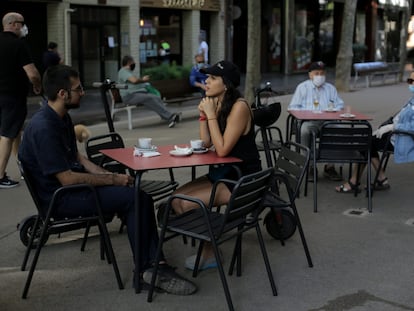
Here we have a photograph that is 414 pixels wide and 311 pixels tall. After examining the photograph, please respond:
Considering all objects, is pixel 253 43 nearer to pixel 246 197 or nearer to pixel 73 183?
pixel 73 183

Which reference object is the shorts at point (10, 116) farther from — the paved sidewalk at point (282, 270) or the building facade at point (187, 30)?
the building facade at point (187, 30)

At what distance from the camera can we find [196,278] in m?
4.46

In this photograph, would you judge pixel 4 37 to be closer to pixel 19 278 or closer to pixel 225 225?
pixel 19 278

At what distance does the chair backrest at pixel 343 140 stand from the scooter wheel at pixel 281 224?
144cm

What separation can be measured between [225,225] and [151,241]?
1.97 ft

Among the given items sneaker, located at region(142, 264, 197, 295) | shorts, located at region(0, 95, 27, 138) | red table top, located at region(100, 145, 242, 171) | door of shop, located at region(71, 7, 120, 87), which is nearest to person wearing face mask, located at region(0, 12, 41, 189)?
shorts, located at region(0, 95, 27, 138)

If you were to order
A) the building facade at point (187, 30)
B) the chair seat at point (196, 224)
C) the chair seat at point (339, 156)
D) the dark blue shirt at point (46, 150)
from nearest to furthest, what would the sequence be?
the chair seat at point (196, 224) < the dark blue shirt at point (46, 150) < the chair seat at point (339, 156) < the building facade at point (187, 30)

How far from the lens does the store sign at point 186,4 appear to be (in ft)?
71.0

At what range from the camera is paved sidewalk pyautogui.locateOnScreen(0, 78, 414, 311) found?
4.05 meters

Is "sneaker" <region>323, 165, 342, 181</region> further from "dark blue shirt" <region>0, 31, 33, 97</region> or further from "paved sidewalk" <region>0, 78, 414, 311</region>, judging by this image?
"dark blue shirt" <region>0, 31, 33, 97</region>

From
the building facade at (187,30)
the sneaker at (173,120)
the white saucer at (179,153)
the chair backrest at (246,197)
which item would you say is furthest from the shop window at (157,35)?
the chair backrest at (246,197)

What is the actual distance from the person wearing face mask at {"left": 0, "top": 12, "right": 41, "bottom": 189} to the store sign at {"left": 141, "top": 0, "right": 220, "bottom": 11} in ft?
47.1

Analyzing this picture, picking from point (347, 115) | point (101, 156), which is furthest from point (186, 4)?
point (101, 156)

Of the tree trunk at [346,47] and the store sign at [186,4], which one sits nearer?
the tree trunk at [346,47]
